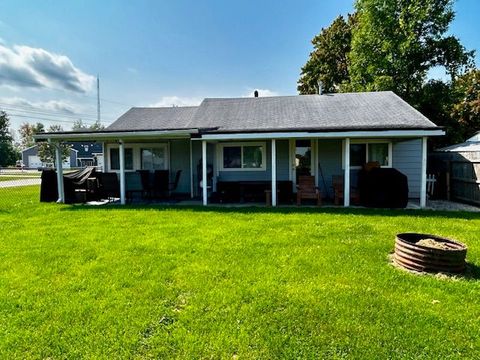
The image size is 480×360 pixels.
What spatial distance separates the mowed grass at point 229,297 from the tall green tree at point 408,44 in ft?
39.5

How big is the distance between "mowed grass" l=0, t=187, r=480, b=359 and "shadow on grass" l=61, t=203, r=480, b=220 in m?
1.60

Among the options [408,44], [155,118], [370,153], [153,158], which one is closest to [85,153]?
[155,118]

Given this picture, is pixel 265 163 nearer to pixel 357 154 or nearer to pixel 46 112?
pixel 357 154

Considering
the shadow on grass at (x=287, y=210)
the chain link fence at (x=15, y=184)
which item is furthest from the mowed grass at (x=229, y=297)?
the chain link fence at (x=15, y=184)

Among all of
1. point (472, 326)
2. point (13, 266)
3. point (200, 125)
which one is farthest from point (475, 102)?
point (13, 266)

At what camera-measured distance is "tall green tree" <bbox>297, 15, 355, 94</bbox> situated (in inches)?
859

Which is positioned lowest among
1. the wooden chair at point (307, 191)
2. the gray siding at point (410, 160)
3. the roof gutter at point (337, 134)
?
the wooden chair at point (307, 191)

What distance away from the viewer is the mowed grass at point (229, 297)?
2355 mm

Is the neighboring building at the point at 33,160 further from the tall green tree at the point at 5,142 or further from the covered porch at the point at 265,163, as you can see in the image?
the covered porch at the point at 265,163

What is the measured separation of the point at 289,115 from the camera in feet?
35.0

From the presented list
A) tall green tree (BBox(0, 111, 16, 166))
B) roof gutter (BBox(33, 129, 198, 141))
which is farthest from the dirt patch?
tall green tree (BBox(0, 111, 16, 166))

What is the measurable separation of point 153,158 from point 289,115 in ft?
19.1

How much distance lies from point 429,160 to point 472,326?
37.6 feet

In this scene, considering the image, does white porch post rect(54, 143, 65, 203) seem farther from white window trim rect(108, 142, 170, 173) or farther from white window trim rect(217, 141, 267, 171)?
white window trim rect(217, 141, 267, 171)
